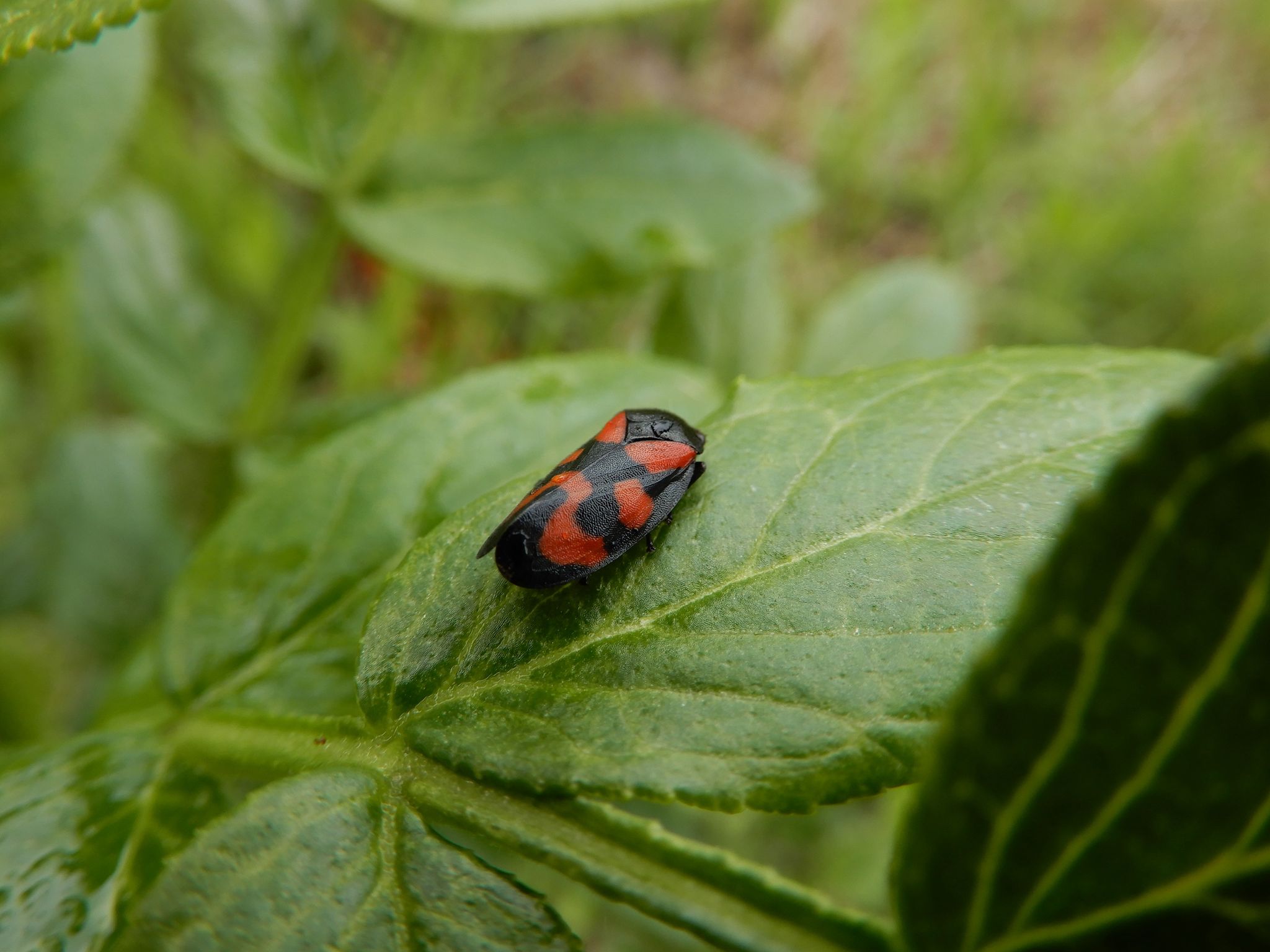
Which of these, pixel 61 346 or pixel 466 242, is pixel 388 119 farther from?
pixel 61 346

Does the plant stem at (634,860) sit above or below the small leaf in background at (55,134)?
below

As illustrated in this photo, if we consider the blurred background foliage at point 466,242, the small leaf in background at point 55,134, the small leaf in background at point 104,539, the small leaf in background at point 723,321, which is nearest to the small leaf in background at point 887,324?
the blurred background foliage at point 466,242

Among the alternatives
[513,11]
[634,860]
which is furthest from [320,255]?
[634,860]

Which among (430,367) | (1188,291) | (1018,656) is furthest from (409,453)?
(1188,291)

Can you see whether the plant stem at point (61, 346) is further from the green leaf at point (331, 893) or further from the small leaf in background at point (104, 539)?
the green leaf at point (331, 893)

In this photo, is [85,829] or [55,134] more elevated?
[55,134]
